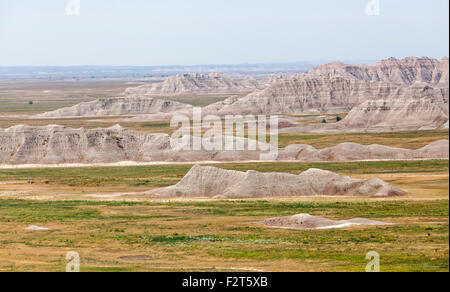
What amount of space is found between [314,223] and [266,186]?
64.3ft

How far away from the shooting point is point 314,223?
160 ft

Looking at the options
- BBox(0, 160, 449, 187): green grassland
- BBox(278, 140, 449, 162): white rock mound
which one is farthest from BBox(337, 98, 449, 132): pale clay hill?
BBox(0, 160, 449, 187): green grassland

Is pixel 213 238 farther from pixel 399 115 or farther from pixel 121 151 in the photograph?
pixel 399 115

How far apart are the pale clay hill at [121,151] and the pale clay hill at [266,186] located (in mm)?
32404

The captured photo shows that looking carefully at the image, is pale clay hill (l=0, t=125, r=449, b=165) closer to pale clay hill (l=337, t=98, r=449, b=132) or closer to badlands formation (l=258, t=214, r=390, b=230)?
pale clay hill (l=337, t=98, r=449, b=132)

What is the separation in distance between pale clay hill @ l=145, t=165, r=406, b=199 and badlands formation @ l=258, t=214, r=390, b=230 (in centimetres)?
1728

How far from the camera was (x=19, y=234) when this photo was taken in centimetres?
4856

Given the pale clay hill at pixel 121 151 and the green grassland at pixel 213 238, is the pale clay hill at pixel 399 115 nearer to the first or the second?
the pale clay hill at pixel 121 151

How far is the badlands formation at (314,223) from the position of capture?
4856 cm
